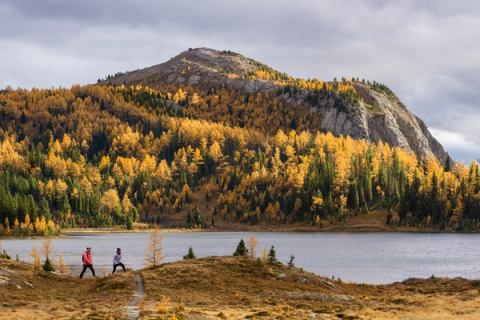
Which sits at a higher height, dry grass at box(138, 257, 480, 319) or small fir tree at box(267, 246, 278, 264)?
small fir tree at box(267, 246, 278, 264)

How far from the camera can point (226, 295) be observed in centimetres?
5359

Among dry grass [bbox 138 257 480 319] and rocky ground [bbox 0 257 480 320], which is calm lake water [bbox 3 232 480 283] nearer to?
dry grass [bbox 138 257 480 319]

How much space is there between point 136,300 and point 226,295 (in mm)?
8099

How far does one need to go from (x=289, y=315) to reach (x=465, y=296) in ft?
68.7

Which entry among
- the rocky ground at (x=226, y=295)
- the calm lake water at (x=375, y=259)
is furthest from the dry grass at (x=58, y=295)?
the calm lake water at (x=375, y=259)

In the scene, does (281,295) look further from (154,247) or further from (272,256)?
(154,247)

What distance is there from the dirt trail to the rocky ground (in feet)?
1.31

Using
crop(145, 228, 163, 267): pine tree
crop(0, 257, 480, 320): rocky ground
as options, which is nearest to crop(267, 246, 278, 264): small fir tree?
crop(0, 257, 480, 320): rocky ground

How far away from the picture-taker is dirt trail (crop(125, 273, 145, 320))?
4258cm

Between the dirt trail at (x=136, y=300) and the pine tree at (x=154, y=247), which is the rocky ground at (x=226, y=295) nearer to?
the dirt trail at (x=136, y=300)

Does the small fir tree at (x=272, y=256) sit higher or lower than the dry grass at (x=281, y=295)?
higher

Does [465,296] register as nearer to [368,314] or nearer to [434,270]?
[368,314]

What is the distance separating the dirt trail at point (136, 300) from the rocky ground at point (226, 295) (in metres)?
0.40

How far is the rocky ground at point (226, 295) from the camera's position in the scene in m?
45.0
